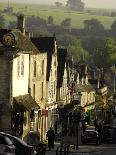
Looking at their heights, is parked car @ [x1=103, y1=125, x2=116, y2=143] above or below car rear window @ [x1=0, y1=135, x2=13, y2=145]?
below

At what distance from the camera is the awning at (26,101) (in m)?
54.9

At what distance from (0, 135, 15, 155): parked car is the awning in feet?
63.8

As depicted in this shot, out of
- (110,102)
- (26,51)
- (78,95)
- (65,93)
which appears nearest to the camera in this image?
(26,51)

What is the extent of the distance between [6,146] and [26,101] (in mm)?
23501

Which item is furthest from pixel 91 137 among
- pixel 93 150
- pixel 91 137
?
pixel 93 150

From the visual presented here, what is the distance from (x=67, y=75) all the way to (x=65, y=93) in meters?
4.07

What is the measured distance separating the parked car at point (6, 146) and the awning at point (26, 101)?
1944 centimetres

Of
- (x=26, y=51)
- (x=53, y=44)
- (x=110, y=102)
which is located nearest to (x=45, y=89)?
(x=53, y=44)

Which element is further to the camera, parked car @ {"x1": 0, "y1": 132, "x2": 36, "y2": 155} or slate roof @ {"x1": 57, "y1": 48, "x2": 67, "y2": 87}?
slate roof @ {"x1": 57, "y1": 48, "x2": 67, "y2": 87}

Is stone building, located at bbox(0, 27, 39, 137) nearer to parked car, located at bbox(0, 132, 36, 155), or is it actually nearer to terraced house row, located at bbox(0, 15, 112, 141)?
terraced house row, located at bbox(0, 15, 112, 141)

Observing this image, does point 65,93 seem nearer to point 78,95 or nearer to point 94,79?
point 78,95

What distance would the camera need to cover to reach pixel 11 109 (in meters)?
53.7

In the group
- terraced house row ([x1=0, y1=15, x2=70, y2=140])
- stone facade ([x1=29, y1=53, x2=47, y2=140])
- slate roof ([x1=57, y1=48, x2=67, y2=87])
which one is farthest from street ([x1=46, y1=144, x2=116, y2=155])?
slate roof ([x1=57, y1=48, x2=67, y2=87])

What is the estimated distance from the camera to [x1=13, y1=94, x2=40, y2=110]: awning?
54.9 metres
